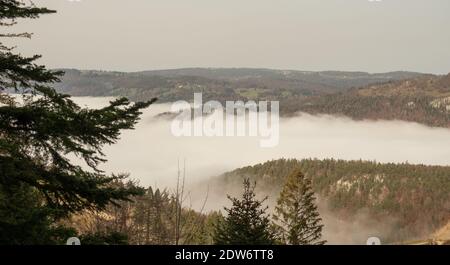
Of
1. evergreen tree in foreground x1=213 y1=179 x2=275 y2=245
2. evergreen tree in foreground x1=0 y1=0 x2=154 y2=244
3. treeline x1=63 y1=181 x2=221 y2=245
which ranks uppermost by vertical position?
evergreen tree in foreground x1=0 y1=0 x2=154 y2=244

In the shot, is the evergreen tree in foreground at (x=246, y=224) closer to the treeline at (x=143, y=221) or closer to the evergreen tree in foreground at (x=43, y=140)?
the treeline at (x=143, y=221)

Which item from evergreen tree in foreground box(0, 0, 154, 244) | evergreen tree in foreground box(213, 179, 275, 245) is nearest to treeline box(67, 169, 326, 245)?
evergreen tree in foreground box(213, 179, 275, 245)

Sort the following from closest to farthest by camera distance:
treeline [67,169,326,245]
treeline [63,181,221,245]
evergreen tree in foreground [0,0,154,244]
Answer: evergreen tree in foreground [0,0,154,244] < treeline [63,181,221,245] < treeline [67,169,326,245]

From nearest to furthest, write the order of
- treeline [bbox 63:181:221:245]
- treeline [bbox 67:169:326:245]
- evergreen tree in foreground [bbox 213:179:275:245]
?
treeline [bbox 63:181:221:245]
treeline [bbox 67:169:326:245]
evergreen tree in foreground [bbox 213:179:275:245]

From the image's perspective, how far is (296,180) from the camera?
133ft

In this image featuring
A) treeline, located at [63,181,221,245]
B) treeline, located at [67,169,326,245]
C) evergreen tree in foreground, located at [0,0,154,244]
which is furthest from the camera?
treeline, located at [67,169,326,245]

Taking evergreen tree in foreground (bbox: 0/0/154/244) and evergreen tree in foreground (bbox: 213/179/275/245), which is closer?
evergreen tree in foreground (bbox: 0/0/154/244)

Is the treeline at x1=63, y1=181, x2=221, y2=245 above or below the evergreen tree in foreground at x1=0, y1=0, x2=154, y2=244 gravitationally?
below

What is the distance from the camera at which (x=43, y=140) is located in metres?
8.24

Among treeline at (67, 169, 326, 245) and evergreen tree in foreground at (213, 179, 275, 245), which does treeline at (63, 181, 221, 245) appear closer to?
treeline at (67, 169, 326, 245)

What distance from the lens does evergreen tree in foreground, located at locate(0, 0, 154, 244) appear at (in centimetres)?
788

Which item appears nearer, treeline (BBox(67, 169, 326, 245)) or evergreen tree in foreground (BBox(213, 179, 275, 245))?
treeline (BBox(67, 169, 326, 245))
